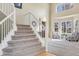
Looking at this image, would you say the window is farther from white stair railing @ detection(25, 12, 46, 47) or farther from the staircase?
the staircase

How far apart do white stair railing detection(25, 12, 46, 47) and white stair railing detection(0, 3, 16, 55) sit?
0.20m

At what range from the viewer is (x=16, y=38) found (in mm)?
1593

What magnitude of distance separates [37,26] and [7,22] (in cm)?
39

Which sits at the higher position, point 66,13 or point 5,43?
point 66,13

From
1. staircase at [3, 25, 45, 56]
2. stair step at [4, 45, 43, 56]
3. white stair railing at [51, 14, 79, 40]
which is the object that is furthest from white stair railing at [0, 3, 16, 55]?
white stair railing at [51, 14, 79, 40]

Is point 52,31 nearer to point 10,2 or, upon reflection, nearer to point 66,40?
point 66,40

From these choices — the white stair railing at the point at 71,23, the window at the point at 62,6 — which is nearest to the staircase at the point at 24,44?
the white stair railing at the point at 71,23

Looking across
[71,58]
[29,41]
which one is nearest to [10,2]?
[29,41]

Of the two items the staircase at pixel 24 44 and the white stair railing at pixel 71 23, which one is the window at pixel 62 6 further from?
the staircase at pixel 24 44

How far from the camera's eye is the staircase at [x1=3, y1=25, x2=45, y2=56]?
156 cm

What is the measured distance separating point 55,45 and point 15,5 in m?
0.72

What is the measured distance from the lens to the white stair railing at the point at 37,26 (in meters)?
1.63

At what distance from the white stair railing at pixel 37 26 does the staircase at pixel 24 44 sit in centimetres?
5

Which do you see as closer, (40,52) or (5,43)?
(5,43)
